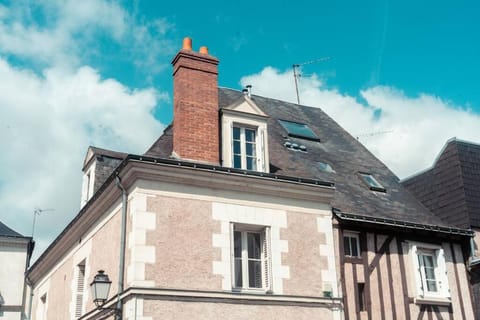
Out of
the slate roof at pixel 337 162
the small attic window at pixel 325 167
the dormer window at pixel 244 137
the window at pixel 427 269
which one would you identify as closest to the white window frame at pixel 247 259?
the dormer window at pixel 244 137

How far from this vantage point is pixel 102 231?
36.0 ft

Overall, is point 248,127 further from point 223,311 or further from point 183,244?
point 223,311

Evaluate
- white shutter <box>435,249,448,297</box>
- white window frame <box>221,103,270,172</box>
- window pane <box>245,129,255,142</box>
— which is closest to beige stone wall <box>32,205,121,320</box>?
white window frame <box>221,103,270,172</box>

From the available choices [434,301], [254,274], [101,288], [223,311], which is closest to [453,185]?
[434,301]

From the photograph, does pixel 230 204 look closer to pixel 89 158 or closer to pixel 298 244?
pixel 298 244

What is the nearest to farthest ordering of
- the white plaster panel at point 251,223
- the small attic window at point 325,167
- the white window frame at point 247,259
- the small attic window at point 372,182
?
the white plaster panel at point 251,223 < the white window frame at point 247,259 < the small attic window at point 325,167 < the small attic window at point 372,182

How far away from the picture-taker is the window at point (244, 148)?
10875mm

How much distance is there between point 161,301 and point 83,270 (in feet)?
13.2

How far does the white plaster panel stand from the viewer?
972 centimetres

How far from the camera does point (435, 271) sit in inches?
483

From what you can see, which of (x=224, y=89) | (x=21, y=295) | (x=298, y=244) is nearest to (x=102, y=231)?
(x=298, y=244)

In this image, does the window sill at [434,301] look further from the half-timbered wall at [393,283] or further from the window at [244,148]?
the window at [244,148]

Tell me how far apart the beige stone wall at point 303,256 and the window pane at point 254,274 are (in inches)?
16.5

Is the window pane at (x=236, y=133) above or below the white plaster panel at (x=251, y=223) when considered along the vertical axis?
above
